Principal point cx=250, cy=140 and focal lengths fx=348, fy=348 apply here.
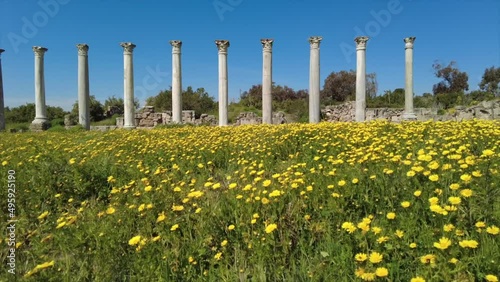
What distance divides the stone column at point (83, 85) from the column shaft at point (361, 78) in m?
20.7

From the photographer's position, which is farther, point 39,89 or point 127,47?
point 39,89

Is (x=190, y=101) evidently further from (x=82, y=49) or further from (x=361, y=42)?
(x=361, y=42)

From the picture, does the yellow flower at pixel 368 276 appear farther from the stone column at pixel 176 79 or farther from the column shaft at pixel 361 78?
the stone column at pixel 176 79

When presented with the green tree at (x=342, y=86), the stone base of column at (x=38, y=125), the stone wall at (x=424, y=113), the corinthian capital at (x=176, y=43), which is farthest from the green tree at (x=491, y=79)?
the stone base of column at (x=38, y=125)

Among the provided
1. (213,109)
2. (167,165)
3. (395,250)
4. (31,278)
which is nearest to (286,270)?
(395,250)

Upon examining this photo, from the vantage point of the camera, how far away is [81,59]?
27.3m

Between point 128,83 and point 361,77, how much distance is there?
17762 millimetres

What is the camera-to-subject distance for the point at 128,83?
26969 millimetres

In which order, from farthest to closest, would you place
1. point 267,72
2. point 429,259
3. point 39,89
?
1. point 39,89
2. point 267,72
3. point 429,259

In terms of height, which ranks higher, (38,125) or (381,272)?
(38,125)

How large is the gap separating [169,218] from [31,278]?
137 cm

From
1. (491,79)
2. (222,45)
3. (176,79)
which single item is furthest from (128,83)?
(491,79)

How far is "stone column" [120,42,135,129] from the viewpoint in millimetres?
26953

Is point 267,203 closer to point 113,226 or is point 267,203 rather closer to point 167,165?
point 113,226
